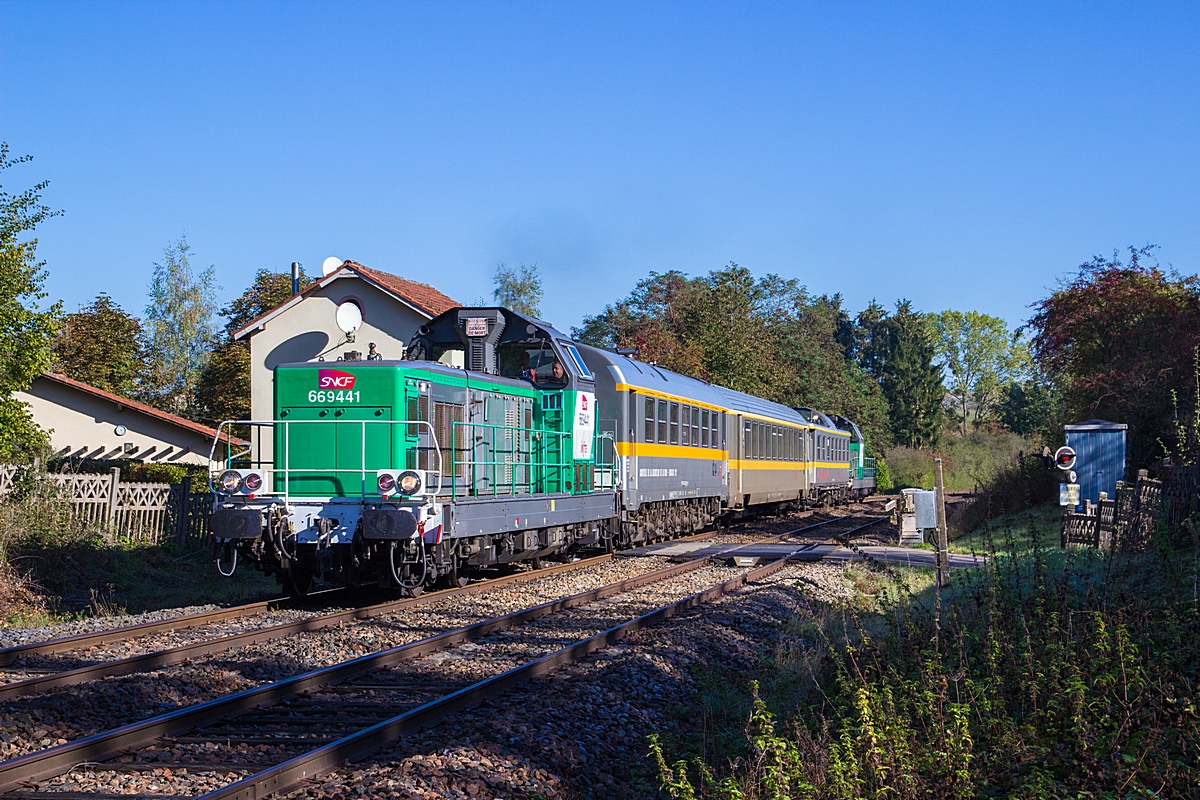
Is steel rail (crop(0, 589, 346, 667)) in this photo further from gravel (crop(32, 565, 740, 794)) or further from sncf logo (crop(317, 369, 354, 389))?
gravel (crop(32, 565, 740, 794))

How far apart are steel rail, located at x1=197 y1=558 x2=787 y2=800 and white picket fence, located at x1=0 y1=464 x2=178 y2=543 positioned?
429 inches

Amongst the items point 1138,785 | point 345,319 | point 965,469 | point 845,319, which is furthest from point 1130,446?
point 845,319

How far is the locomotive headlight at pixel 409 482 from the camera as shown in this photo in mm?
10742

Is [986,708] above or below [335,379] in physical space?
below

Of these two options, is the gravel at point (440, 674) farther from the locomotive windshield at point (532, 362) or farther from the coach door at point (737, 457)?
the coach door at point (737, 457)

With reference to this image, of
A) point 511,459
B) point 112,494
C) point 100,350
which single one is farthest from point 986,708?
point 100,350

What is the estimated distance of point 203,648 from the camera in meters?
8.81

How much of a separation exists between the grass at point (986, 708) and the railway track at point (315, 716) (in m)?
1.60

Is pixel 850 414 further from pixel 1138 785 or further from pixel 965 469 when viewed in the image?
pixel 1138 785

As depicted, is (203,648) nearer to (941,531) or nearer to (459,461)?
(459,461)

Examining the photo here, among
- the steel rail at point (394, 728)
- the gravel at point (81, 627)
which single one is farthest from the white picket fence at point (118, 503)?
the steel rail at point (394, 728)

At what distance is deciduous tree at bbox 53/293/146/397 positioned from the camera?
42.2m

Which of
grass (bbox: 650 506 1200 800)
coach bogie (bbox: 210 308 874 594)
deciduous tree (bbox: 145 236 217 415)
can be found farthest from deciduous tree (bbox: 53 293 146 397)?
grass (bbox: 650 506 1200 800)

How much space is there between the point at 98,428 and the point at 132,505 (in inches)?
425
